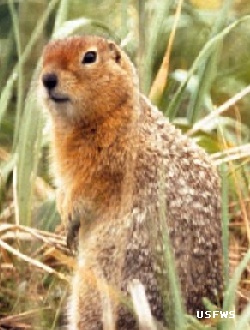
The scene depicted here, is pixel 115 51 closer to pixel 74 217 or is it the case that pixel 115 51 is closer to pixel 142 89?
pixel 142 89

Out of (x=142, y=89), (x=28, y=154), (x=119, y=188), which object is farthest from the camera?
(x=142, y=89)

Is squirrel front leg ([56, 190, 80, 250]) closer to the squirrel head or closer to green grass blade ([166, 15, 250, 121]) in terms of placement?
the squirrel head

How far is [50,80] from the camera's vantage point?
372 cm

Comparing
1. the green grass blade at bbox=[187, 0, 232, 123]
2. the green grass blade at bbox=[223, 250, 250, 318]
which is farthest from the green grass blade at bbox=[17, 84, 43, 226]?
the green grass blade at bbox=[223, 250, 250, 318]

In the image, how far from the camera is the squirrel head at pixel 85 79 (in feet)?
12.3

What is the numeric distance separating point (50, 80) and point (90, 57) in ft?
0.63

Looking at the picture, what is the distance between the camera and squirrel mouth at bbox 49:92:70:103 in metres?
3.75

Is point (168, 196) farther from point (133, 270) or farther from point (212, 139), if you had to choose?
point (212, 139)

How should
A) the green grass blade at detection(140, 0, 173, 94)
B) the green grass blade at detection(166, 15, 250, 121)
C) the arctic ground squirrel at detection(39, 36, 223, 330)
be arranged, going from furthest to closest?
the green grass blade at detection(140, 0, 173, 94)
the green grass blade at detection(166, 15, 250, 121)
the arctic ground squirrel at detection(39, 36, 223, 330)

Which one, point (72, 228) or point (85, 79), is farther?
point (72, 228)

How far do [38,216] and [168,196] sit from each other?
87 cm

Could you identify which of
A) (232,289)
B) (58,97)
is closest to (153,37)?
(58,97)

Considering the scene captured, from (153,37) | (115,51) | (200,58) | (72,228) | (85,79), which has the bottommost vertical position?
A: (72,228)

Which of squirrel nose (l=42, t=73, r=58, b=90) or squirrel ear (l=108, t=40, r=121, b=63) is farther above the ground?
squirrel ear (l=108, t=40, r=121, b=63)
